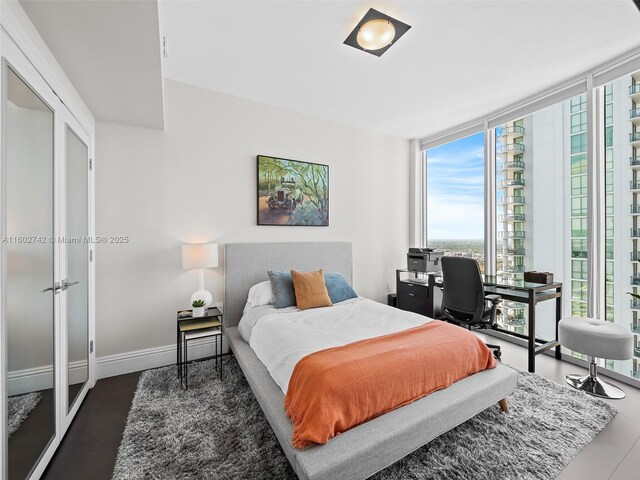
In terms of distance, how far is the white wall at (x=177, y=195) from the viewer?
2635mm

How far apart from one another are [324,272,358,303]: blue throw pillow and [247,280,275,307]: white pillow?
2.00 feet

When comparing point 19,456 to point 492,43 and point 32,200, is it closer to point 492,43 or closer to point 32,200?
point 32,200

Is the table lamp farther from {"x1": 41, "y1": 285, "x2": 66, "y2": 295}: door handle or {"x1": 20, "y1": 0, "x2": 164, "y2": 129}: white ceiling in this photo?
{"x1": 20, "y1": 0, "x2": 164, "y2": 129}: white ceiling

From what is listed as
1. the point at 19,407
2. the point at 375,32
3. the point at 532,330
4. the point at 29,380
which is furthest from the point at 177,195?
the point at 532,330

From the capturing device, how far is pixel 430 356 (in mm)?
1743

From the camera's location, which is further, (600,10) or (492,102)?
(492,102)

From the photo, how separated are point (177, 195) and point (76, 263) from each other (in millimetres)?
1057

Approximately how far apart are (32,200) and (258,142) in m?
2.17

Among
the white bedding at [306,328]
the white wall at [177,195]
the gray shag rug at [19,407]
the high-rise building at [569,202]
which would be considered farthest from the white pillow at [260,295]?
the high-rise building at [569,202]

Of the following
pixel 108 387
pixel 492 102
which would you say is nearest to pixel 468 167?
pixel 492 102

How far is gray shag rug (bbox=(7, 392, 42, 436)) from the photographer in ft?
4.06

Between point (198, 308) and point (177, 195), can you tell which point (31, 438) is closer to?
point (198, 308)

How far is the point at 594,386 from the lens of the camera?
91.7 inches

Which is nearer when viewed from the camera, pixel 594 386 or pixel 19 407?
pixel 19 407
